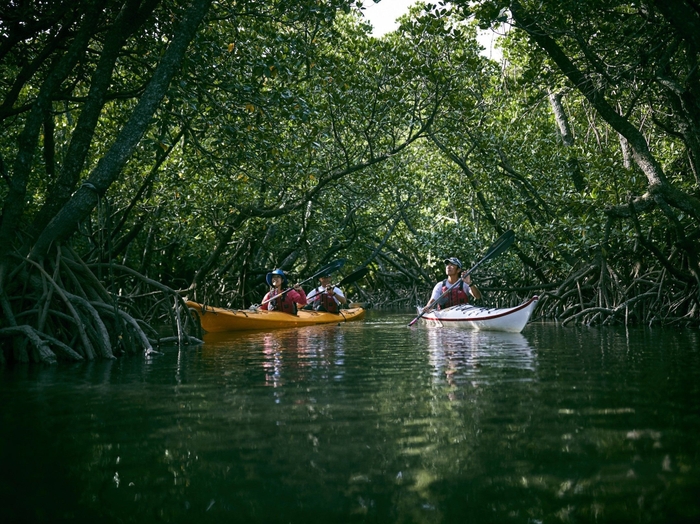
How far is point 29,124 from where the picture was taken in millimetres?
6707

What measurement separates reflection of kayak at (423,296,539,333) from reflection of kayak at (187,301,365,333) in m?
2.54

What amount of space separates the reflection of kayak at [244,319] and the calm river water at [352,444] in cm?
525

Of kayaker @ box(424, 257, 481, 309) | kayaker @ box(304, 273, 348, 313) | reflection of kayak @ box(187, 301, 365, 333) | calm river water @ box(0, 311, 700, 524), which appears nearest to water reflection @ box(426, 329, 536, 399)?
calm river water @ box(0, 311, 700, 524)

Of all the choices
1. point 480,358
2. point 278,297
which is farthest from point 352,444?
point 278,297

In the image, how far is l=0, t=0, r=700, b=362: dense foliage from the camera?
6797mm

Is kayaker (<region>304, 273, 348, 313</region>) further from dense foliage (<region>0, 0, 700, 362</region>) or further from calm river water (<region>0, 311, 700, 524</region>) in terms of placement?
calm river water (<region>0, 311, 700, 524</region>)

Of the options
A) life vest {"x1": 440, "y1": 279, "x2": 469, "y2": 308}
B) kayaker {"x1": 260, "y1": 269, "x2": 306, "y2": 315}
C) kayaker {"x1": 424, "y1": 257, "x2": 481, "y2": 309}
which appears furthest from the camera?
life vest {"x1": 440, "y1": 279, "x2": 469, "y2": 308}

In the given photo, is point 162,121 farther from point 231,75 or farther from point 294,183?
point 294,183

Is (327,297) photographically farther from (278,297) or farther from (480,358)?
(480,358)

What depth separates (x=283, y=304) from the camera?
14234mm

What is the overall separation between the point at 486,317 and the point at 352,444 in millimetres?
8611

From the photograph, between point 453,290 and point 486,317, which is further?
point 453,290

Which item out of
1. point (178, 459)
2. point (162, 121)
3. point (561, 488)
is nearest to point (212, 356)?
point (162, 121)

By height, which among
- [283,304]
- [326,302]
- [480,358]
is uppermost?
[326,302]
